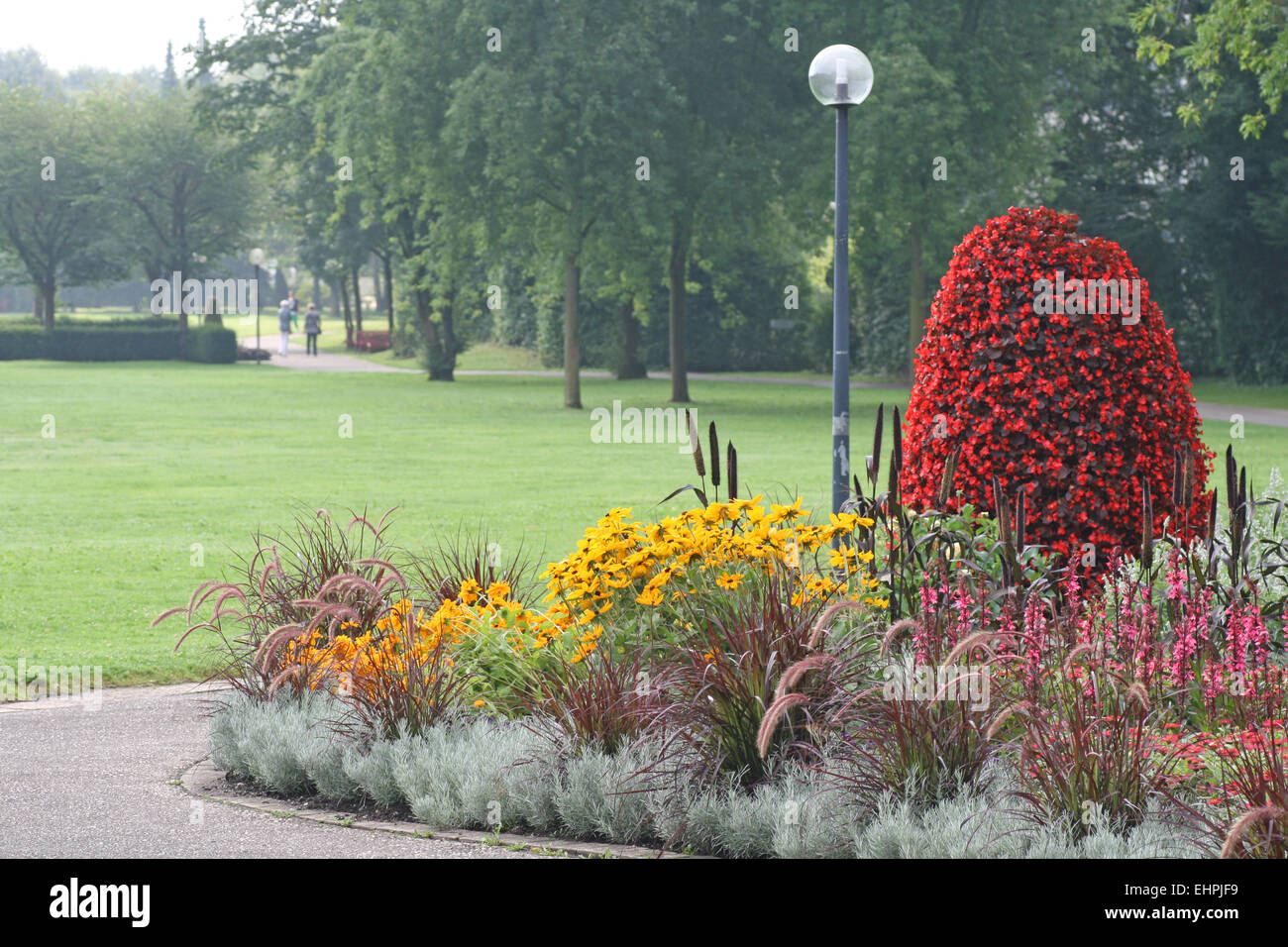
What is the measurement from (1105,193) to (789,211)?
10.7 meters

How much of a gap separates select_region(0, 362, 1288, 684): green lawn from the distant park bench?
85.2 feet

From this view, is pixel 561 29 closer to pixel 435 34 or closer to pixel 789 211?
pixel 435 34

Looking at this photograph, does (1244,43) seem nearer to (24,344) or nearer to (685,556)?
(685,556)

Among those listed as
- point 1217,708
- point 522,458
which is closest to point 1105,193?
point 522,458

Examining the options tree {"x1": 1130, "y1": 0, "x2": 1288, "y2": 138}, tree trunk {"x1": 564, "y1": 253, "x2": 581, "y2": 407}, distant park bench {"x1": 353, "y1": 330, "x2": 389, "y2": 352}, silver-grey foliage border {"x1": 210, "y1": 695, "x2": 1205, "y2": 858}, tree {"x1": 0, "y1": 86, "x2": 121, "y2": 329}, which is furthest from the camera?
distant park bench {"x1": 353, "y1": 330, "x2": 389, "y2": 352}

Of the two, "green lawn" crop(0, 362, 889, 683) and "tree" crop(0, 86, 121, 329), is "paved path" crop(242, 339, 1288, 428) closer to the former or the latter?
"green lawn" crop(0, 362, 889, 683)

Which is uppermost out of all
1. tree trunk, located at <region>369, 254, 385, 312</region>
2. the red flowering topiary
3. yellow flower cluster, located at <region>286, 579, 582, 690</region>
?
tree trunk, located at <region>369, 254, 385, 312</region>

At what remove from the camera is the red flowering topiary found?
25.3 ft

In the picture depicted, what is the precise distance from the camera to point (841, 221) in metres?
9.36

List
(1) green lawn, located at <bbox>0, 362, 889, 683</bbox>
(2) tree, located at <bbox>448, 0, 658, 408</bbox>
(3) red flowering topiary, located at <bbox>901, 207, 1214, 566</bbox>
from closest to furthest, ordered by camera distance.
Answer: (3) red flowering topiary, located at <bbox>901, 207, 1214, 566</bbox> → (1) green lawn, located at <bbox>0, 362, 889, 683</bbox> → (2) tree, located at <bbox>448, 0, 658, 408</bbox>

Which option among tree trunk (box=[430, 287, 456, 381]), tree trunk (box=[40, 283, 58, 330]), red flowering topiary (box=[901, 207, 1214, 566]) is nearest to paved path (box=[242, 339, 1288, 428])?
tree trunk (box=[430, 287, 456, 381])
